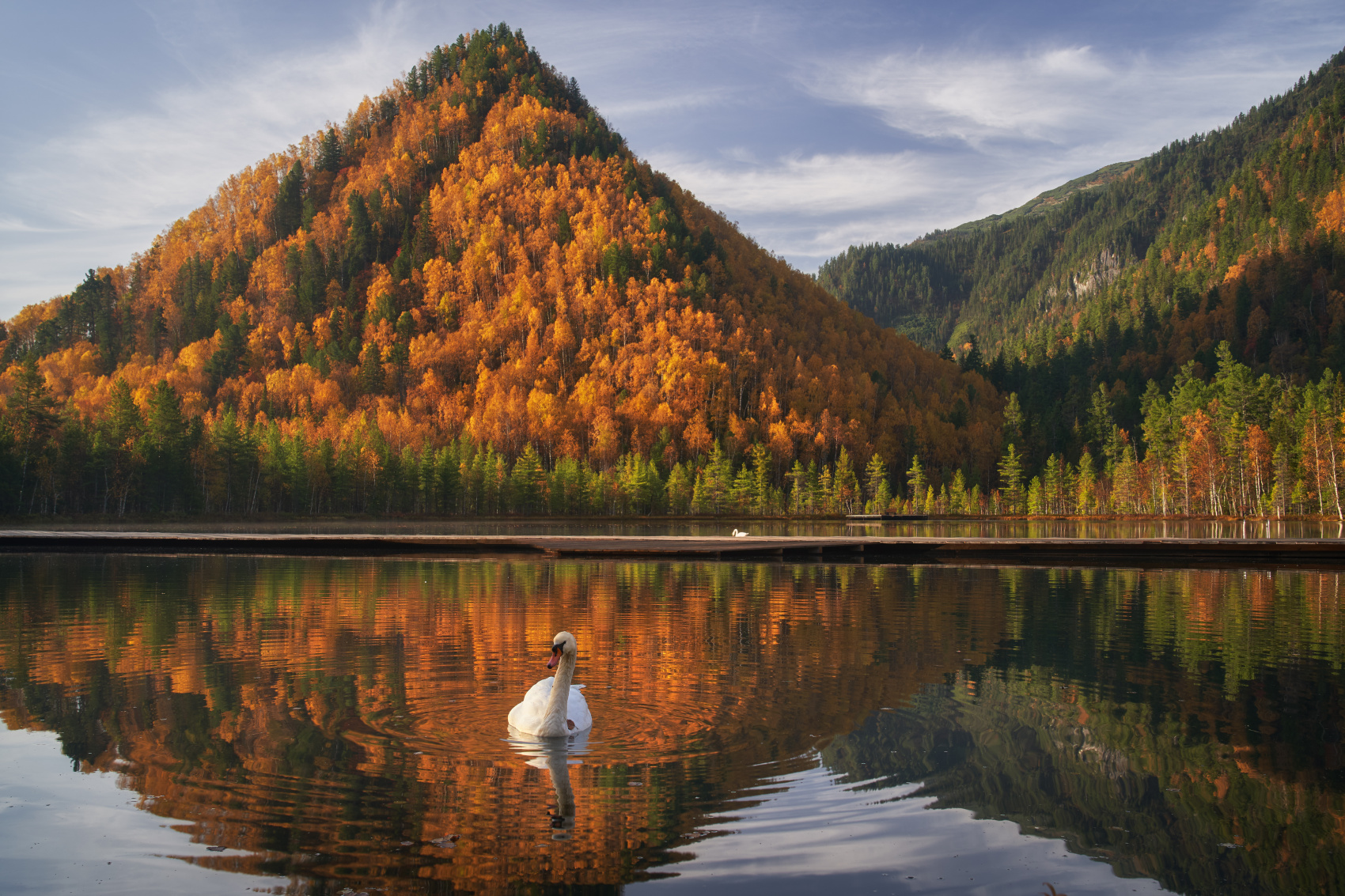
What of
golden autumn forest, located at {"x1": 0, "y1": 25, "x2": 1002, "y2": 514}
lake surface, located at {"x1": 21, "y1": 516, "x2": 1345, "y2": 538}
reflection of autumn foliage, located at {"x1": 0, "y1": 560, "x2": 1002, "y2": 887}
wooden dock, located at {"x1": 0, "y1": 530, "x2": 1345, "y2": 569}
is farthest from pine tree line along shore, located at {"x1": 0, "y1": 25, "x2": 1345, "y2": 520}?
reflection of autumn foliage, located at {"x1": 0, "y1": 560, "x2": 1002, "y2": 887}

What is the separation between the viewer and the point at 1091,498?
12962cm

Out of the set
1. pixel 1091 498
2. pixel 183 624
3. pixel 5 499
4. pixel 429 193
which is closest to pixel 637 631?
pixel 183 624

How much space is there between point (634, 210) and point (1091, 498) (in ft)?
336

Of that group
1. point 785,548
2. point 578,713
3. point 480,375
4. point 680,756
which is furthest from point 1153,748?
point 480,375

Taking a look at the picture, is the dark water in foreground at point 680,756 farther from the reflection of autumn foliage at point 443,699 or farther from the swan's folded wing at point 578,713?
the swan's folded wing at point 578,713

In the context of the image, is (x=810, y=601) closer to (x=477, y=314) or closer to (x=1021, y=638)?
(x=1021, y=638)

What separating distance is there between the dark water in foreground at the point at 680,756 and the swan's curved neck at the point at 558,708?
0.34 meters

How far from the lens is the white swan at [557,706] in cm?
1224

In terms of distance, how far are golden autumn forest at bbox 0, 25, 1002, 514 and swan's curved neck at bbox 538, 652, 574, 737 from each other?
90.1 m

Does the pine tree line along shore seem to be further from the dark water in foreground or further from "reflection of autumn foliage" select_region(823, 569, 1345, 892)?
"reflection of autumn foliage" select_region(823, 569, 1345, 892)

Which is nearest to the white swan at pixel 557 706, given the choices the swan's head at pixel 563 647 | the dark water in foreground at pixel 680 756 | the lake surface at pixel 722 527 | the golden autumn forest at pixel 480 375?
the swan's head at pixel 563 647

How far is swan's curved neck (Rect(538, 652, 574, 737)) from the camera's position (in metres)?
12.2

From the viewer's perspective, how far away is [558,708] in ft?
40.2

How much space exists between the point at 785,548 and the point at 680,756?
3088cm
